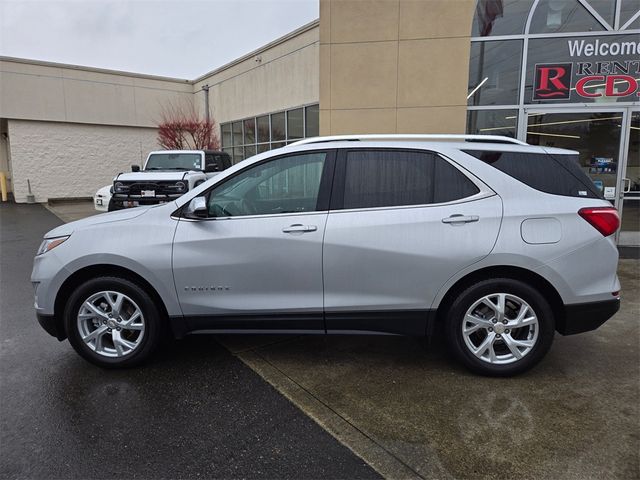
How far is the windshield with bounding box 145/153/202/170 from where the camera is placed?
12.0 m

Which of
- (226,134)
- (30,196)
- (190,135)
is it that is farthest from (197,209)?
(30,196)

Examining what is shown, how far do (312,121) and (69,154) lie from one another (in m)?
13.8

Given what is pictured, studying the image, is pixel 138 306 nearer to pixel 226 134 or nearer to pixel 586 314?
pixel 586 314

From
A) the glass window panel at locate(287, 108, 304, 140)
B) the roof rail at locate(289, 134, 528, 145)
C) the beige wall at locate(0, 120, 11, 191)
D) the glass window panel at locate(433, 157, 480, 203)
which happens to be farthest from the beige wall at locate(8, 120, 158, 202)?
the glass window panel at locate(433, 157, 480, 203)

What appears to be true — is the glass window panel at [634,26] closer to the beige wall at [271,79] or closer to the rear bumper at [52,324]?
the beige wall at [271,79]

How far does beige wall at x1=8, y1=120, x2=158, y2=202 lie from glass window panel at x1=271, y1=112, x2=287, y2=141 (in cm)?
970

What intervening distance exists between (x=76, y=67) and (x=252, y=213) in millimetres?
21585

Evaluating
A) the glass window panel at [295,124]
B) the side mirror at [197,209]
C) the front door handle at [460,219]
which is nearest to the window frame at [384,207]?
the front door handle at [460,219]

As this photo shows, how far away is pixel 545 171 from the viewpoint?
3379mm

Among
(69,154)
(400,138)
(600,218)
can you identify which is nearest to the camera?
(600,218)

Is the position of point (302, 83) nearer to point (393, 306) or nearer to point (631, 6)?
point (631, 6)

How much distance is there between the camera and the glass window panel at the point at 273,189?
11.4 ft

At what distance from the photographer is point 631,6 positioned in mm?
7477

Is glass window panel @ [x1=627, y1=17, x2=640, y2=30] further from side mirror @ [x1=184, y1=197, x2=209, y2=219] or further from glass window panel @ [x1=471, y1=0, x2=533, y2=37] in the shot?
side mirror @ [x1=184, y1=197, x2=209, y2=219]
